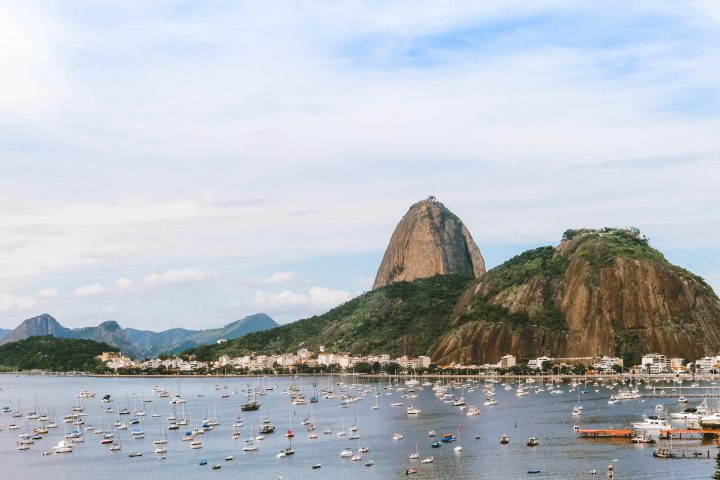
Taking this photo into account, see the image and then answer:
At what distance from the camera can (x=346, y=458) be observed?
9881cm

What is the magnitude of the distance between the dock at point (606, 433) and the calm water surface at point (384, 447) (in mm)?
2033

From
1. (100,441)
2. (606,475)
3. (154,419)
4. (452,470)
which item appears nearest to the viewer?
(606,475)

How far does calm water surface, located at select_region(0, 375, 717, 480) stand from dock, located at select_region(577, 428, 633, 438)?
2.03 meters

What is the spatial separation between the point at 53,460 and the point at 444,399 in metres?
77.9

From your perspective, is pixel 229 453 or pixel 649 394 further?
pixel 649 394

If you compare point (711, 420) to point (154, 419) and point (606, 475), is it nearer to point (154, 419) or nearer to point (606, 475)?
point (606, 475)

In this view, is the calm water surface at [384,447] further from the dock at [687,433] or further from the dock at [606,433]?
the dock at [687,433]

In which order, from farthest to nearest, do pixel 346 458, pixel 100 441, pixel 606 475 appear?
pixel 100 441, pixel 346 458, pixel 606 475

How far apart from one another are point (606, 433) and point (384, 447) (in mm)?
24856

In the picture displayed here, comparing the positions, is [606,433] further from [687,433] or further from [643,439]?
[687,433]

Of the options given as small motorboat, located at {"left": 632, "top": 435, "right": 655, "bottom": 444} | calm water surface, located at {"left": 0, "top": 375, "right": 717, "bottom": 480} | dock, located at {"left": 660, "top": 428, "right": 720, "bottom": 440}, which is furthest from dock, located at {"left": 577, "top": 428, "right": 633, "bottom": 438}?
dock, located at {"left": 660, "top": 428, "right": 720, "bottom": 440}

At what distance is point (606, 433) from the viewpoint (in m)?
108

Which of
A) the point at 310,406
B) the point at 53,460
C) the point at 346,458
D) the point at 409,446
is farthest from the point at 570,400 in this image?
the point at 53,460

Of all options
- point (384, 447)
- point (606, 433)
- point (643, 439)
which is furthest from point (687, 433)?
point (384, 447)
